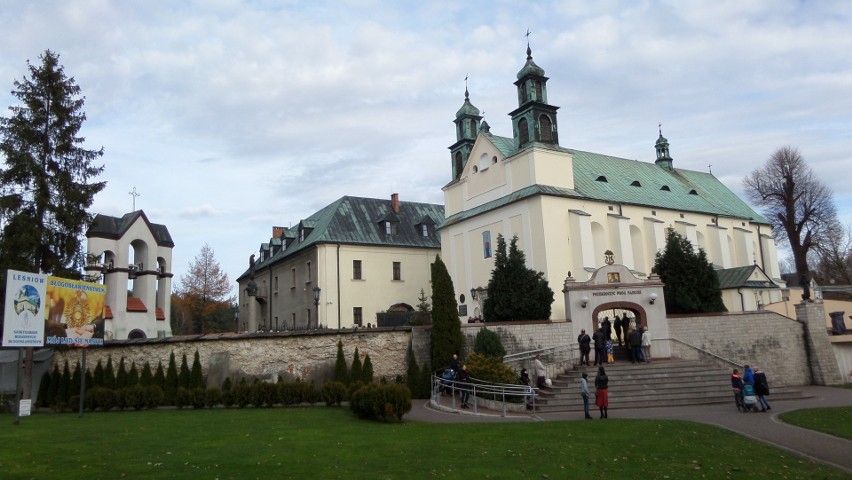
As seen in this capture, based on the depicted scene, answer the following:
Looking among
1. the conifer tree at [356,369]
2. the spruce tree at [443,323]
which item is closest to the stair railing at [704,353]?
the spruce tree at [443,323]

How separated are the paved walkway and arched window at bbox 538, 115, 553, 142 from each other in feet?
68.2

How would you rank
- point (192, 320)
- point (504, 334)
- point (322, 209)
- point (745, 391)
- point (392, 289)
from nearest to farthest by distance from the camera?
point (745, 391), point (504, 334), point (392, 289), point (322, 209), point (192, 320)

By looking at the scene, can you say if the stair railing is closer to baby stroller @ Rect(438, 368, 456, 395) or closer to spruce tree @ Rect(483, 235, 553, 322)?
spruce tree @ Rect(483, 235, 553, 322)

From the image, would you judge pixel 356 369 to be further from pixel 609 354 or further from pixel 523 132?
pixel 523 132

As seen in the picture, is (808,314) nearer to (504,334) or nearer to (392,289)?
(504,334)

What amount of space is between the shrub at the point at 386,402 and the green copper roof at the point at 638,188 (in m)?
22.4

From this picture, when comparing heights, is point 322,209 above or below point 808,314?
above

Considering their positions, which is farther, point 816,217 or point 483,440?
point 816,217

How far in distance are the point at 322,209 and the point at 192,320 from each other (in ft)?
60.4

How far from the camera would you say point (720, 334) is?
29.4 m

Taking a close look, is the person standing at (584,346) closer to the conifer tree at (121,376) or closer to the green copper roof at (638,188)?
the green copper roof at (638,188)

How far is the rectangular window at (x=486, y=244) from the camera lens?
4216cm

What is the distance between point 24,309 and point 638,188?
1530 inches

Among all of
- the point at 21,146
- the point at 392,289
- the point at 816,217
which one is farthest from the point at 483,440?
the point at 816,217
